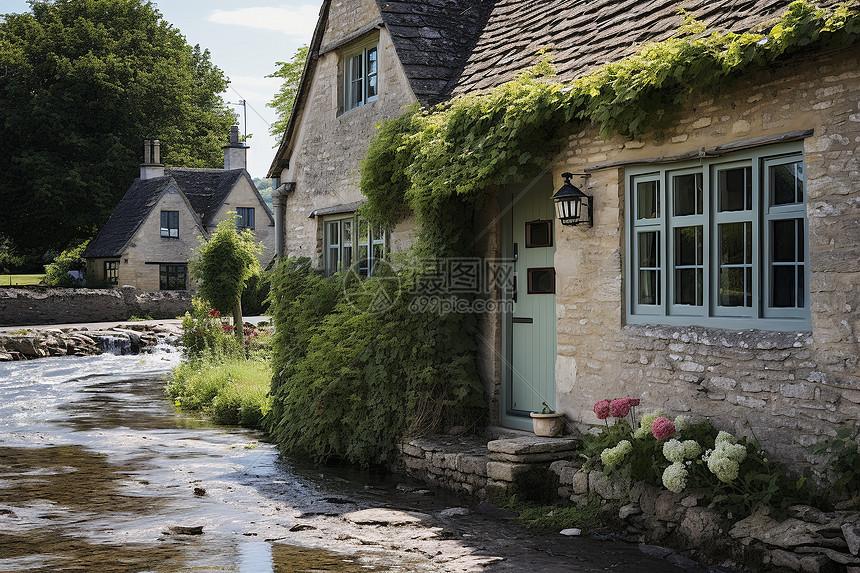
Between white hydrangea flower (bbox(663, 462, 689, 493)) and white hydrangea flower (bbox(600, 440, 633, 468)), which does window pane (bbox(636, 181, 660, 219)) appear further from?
white hydrangea flower (bbox(663, 462, 689, 493))

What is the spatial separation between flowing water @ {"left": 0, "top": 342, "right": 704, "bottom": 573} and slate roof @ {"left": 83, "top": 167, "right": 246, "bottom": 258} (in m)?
27.6

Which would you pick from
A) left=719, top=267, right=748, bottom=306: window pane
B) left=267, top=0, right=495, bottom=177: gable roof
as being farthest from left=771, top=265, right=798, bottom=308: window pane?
left=267, top=0, right=495, bottom=177: gable roof

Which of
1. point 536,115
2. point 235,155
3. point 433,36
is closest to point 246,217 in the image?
point 235,155

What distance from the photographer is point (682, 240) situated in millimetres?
7488

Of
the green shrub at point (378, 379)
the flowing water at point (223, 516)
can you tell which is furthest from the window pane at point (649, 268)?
the green shrub at point (378, 379)

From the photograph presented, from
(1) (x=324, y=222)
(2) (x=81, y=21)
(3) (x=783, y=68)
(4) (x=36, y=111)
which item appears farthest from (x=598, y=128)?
(2) (x=81, y=21)

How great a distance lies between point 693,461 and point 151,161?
40.2m

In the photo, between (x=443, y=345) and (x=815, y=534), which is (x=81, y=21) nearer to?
(x=443, y=345)

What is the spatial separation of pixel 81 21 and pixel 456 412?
41.3m

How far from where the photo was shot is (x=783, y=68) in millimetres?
6414

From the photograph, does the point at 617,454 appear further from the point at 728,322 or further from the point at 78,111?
the point at 78,111

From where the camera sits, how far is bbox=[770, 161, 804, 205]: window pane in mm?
6461

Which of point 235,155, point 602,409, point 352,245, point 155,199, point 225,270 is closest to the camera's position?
point 602,409

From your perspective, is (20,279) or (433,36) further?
(20,279)
